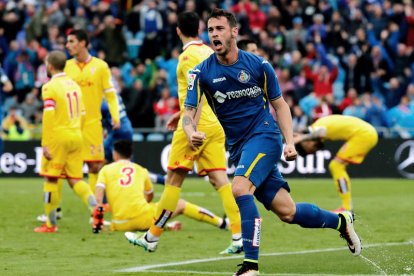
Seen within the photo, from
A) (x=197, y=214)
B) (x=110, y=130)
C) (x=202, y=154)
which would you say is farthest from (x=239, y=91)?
(x=110, y=130)

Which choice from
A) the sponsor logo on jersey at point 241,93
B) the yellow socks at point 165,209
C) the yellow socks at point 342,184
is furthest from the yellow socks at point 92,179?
the sponsor logo on jersey at point 241,93

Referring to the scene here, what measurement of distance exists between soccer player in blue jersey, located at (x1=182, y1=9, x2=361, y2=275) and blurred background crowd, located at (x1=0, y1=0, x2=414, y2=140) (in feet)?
57.5

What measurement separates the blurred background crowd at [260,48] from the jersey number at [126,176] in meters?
13.7

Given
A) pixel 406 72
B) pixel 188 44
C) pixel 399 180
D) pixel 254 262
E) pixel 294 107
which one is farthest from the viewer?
pixel 406 72

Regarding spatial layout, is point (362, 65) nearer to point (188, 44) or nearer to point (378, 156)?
point (378, 156)

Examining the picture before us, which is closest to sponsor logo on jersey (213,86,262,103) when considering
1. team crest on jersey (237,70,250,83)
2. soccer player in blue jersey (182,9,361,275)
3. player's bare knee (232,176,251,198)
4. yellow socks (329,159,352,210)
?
soccer player in blue jersey (182,9,361,275)

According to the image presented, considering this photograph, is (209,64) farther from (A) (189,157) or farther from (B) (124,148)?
(B) (124,148)

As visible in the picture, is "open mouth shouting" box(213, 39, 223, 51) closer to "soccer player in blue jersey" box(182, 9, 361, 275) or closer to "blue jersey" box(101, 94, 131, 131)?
"soccer player in blue jersey" box(182, 9, 361, 275)

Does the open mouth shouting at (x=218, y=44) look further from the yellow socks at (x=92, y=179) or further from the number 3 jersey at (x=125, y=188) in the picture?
the yellow socks at (x=92, y=179)

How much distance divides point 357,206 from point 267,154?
9.65 metres

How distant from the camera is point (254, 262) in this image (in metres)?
9.91

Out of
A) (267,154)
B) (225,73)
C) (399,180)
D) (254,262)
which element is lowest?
(399,180)

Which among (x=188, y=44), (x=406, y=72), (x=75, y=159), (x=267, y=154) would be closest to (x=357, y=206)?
(x=75, y=159)

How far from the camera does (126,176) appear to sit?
14703mm
